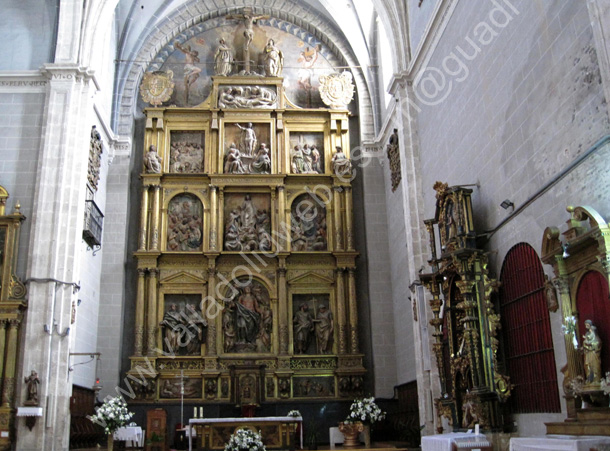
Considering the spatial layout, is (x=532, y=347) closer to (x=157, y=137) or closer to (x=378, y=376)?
(x=378, y=376)

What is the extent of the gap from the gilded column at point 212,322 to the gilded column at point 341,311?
330 cm

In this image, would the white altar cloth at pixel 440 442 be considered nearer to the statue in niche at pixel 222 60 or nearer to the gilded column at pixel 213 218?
the gilded column at pixel 213 218

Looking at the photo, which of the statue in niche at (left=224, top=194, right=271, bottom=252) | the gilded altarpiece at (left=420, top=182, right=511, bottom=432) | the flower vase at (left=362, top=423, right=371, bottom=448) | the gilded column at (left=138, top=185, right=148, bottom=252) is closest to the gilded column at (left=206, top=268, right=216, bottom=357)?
the statue in niche at (left=224, top=194, right=271, bottom=252)

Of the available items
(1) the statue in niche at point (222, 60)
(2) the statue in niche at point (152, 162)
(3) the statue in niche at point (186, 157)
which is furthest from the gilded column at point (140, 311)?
(1) the statue in niche at point (222, 60)

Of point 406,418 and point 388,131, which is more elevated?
point 388,131

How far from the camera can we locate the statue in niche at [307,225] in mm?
19422

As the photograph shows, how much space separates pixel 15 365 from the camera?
45.8 ft

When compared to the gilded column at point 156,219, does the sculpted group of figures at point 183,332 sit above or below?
below

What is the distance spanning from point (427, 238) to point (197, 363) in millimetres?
7265

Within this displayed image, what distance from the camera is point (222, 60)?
20672 mm

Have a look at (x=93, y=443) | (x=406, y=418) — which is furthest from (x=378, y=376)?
(x=93, y=443)

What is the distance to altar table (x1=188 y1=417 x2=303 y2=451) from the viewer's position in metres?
13.8

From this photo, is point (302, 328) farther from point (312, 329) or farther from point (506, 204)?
point (506, 204)

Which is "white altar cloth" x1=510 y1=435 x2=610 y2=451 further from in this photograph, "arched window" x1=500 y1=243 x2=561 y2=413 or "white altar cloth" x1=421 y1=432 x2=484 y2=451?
"white altar cloth" x1=421 y1=432 x2=484 y2=451
